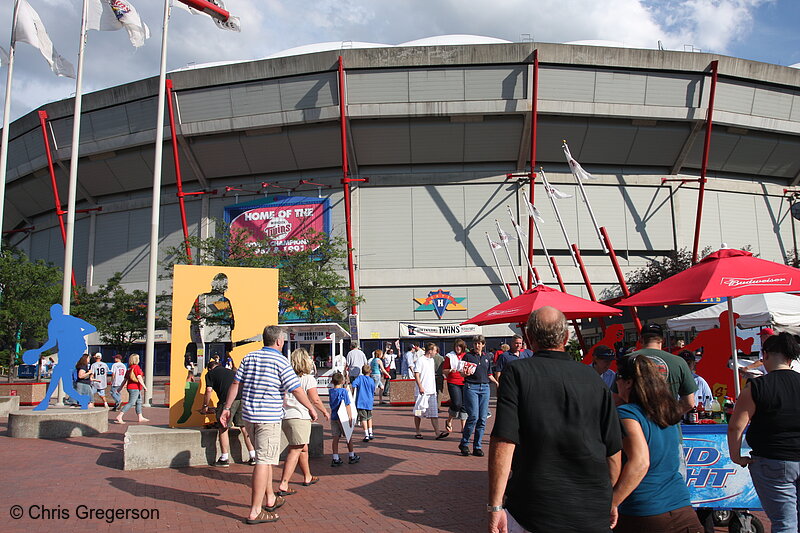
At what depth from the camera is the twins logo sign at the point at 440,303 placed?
31.2 m

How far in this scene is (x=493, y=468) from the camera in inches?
102

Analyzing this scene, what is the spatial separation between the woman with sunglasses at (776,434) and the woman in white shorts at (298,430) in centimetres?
421

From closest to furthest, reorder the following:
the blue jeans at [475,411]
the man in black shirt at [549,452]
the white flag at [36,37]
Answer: the man in black shirt at [549,452], the blue jeans at [475,411], the white flag at [36,37]

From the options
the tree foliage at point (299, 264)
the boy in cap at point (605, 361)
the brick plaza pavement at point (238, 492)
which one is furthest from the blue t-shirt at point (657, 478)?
the tree foliage at point (299, 264)

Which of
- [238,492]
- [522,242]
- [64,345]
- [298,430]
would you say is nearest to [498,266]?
[522,242]

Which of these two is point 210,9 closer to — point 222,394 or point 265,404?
point 222,394

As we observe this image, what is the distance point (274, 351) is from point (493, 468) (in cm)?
368

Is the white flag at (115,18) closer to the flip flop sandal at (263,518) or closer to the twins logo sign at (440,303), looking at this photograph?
the flip flop sandal at (263,518)

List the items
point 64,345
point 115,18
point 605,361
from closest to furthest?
point 605,361
point 64,345
point 115,18

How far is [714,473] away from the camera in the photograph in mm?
5188

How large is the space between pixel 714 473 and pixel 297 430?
4295 mm

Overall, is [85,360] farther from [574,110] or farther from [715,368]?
[574,110]

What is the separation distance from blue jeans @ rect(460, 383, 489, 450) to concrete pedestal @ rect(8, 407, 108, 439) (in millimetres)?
7451

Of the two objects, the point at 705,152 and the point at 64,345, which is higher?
the point at 705,152
